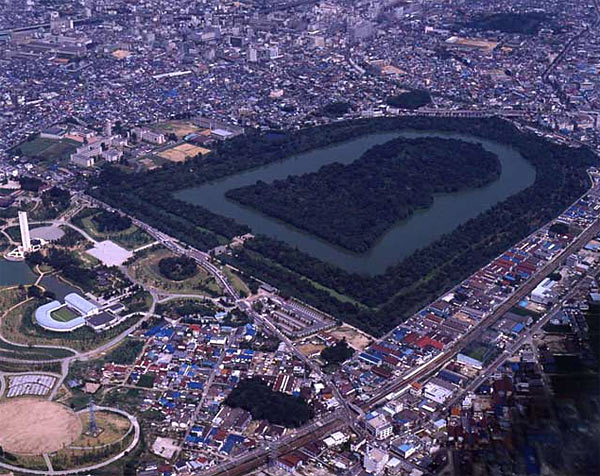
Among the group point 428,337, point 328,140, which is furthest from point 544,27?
point 428,337

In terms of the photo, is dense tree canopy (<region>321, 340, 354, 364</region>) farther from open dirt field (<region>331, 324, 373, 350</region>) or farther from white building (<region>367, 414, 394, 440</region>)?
white building (<region>367, 414, 394, 440</region>)

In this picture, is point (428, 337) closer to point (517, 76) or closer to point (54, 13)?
point (517, 76)

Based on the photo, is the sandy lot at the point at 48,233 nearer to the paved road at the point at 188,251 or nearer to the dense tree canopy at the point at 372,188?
the paved road at the point at 188,251

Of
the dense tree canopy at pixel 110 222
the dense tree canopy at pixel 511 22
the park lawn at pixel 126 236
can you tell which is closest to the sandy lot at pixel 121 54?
the dense tree canopy at pixel 110 222

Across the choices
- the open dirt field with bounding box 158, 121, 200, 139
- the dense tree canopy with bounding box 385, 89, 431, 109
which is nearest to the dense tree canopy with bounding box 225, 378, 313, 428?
Answer: the open dirt field with bounding box 158, 121, 200, 139

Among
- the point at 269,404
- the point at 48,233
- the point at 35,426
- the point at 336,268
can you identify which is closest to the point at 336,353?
the point at 269,404
